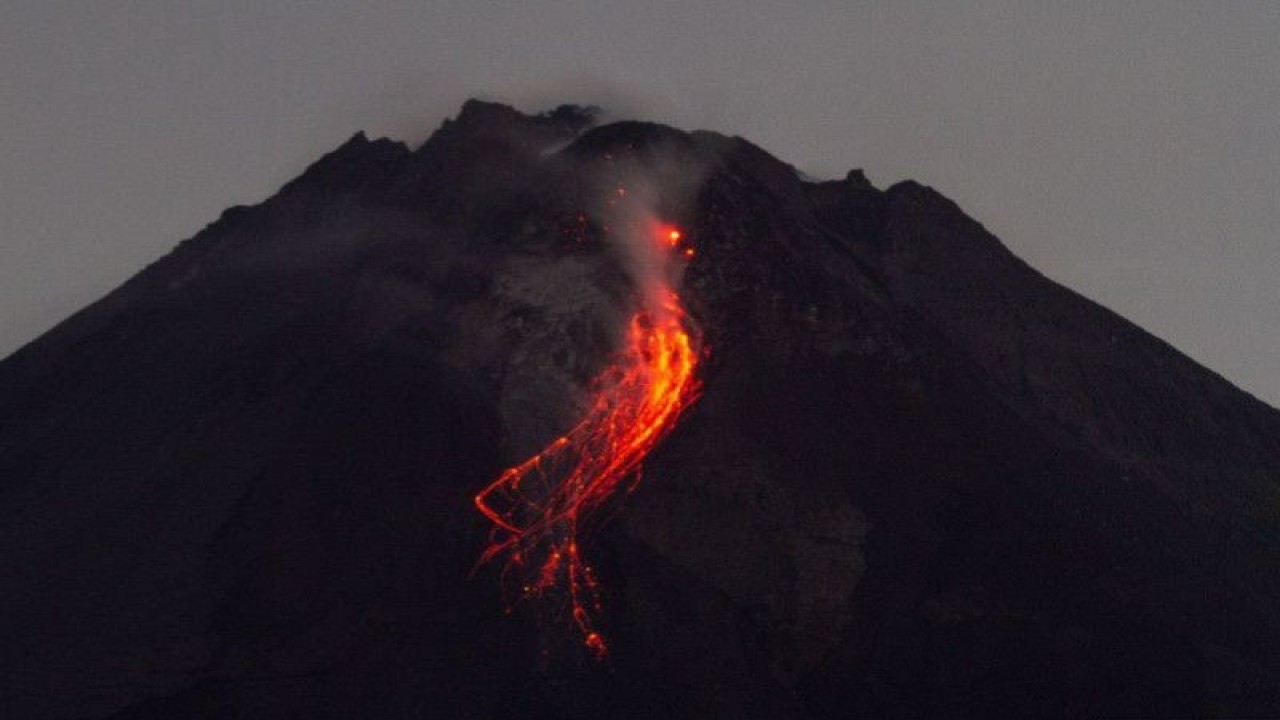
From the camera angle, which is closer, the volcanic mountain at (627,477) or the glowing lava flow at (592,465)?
the volcanic mountain at (627,477)

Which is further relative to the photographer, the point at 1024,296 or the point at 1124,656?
the point at 1024,296

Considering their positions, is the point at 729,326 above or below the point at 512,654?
above

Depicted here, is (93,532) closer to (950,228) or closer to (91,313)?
(91,313)

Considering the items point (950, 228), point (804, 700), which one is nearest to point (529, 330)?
point (804, 700)

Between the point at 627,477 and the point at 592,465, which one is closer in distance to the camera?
the point at 627,477
